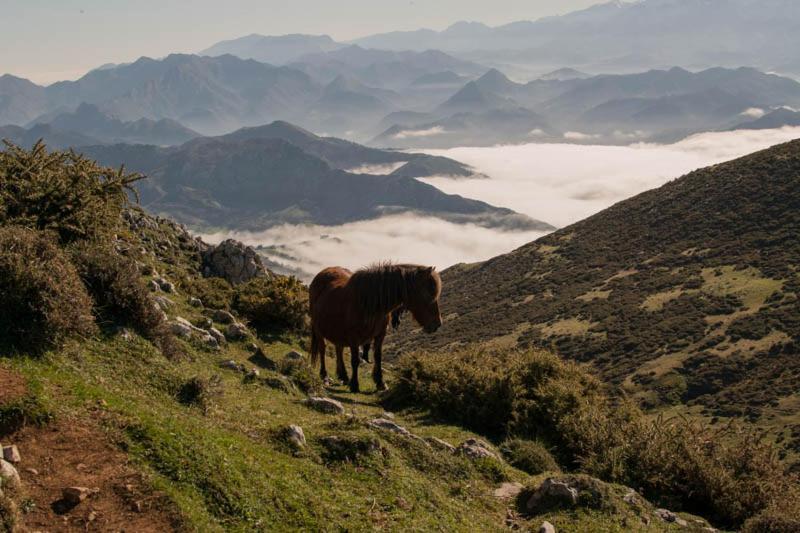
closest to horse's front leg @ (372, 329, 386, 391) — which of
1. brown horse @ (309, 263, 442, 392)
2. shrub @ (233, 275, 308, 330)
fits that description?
brown horse @ (309, 263, 442, 392)

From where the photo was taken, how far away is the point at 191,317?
2036cm

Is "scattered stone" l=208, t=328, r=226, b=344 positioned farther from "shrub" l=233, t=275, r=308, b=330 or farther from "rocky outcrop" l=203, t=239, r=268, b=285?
"rocky outcrop" l=203, t=239, r=268, b=285

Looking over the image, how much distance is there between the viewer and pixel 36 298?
417 inches

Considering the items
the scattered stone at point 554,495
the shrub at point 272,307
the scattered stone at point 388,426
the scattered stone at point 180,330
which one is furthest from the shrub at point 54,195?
the scattered stone at point 554,495

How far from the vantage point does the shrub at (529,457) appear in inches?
527

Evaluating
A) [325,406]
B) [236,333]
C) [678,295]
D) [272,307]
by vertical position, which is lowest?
[678,295]

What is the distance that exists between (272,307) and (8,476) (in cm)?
1715

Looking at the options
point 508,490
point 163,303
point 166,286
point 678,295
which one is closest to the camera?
point 508,490

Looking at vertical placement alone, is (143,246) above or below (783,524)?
above

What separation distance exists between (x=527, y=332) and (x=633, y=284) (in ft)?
52.9

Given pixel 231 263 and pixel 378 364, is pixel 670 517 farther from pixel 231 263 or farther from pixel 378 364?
pixel 231 263

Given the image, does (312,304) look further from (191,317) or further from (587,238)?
(587,238)

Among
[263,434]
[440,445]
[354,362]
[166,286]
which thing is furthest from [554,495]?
[166,286]

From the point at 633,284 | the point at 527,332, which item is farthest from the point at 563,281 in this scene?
the point at 527,332
